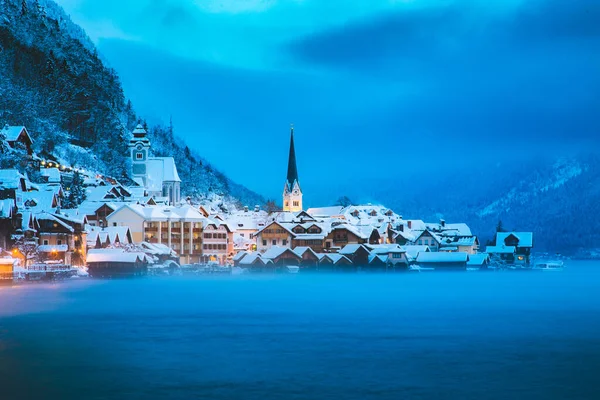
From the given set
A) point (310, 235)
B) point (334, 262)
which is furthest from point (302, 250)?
point (310, 235)

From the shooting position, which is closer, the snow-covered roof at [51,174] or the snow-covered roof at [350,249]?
the snow-covered roof at [51,174]

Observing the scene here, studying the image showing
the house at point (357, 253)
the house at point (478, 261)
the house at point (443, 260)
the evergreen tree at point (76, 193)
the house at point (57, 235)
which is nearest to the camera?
the house at point (57, 235)

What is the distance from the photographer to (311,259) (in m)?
114

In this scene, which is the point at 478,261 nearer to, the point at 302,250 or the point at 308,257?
the point at 308,257

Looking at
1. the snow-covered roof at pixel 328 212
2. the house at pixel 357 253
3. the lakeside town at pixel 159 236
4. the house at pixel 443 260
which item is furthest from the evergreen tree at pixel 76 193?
the snow-covered roof at pixel 328 212

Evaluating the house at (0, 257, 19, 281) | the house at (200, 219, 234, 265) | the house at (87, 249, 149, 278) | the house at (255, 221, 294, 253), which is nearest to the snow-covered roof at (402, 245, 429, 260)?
the house at (255, 221, 294, 253)

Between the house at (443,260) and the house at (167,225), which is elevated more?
the house at (167,225)

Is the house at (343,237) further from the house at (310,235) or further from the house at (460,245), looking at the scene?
the house at (460,245)

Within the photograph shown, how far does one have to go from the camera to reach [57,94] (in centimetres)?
14375

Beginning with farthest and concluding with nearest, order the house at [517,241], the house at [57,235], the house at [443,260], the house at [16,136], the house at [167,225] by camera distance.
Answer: the house at [517,241], the house at [443,260], the house at [167,225], the house at [16,136], the house at [57,235]

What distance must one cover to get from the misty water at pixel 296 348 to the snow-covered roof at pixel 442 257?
219ft

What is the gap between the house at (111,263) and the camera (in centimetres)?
9131

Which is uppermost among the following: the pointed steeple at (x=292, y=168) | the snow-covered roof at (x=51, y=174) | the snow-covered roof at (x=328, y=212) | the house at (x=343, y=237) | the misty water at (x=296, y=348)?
the pointed steeple at (x=292, y=168)

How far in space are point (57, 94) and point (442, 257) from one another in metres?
72.9
